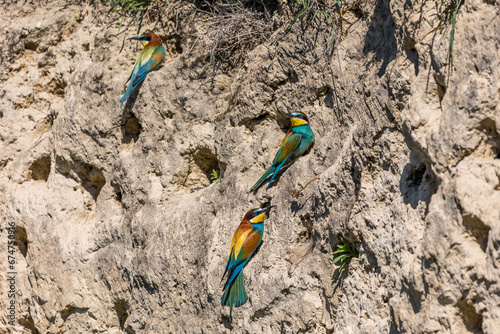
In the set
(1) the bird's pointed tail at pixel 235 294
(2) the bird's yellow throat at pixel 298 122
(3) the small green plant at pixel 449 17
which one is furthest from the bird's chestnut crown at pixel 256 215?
(3) the small green plant at pixel 449 17

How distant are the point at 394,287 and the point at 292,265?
585 millimetres

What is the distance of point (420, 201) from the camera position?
1925 millimetres

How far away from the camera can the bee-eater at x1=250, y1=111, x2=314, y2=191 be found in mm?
2580

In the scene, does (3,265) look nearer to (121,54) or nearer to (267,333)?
(121,54)

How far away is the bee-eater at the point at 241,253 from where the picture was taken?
8.20 feet

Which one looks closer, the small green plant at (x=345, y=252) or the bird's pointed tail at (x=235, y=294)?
the small green plant at (x=345, y=252)

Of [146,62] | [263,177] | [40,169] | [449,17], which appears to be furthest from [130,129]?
[449,17]

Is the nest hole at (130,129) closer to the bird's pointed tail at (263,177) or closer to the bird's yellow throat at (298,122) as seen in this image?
the bird's pointed tail at (263,177)

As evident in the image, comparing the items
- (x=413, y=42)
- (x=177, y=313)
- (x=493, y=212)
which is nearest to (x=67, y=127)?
(x=177, y=313)

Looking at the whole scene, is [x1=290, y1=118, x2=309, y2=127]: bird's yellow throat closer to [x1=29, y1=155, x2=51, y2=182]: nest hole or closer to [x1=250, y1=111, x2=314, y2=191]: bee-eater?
[x1=250, y1=111, x2=314, y2=191]: bee-eater

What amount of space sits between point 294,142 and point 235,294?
2.55 ft

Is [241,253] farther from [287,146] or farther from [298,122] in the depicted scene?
[298,122]

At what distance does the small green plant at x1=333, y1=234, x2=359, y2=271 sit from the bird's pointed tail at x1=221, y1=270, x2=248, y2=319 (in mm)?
502

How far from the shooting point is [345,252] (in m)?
2.25
